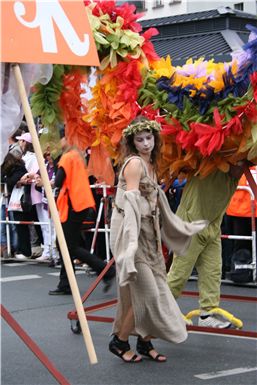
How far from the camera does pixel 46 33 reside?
4035 mm

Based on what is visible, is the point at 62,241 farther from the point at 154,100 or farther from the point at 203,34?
the point at 203,34

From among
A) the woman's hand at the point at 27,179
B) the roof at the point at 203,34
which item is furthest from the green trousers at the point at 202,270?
the roof at the point at 203,34

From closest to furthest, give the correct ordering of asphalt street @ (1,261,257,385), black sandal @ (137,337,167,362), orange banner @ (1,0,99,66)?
orange banner @ (1,0,99,66)
asphalt street @ (1,261,257,385)
black sandal @ (137,337,167,362)

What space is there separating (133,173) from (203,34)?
10230mm

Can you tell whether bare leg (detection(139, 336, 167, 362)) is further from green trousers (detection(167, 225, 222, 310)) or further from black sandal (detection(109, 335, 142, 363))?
green trousers (detection(167, 225, 222, 310))

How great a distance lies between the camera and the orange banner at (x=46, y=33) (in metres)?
3.91

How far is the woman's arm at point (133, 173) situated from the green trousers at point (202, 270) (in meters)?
1.02

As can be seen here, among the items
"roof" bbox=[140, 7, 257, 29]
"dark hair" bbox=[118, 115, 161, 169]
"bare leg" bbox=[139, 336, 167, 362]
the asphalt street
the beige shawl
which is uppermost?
"roof" bbox=[140, 7, 257, 29]

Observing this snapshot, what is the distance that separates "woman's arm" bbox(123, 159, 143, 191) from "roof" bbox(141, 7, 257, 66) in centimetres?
802

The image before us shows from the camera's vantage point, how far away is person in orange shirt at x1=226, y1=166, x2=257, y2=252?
8.79 meters

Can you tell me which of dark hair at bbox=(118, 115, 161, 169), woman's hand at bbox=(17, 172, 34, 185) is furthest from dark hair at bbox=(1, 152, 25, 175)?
dark hair at bbox=(118, 115, 161, 169)

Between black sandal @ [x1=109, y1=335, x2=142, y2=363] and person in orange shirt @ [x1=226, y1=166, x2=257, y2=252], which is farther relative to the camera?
person in orange shirt @ [x1=226, y1=166, x2=257, y2=252]

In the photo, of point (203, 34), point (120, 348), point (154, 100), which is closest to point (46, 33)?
point (154, 100)

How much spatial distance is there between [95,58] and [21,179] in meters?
7.06
